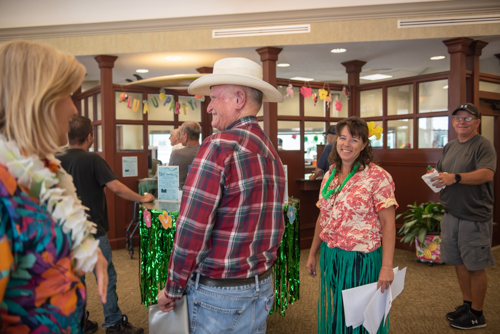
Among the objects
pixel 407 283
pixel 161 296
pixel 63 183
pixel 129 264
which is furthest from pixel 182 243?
pixel 129 264

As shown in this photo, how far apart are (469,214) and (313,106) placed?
2.63 metres

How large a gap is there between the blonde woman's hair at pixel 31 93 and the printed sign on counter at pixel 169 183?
6.58 ft

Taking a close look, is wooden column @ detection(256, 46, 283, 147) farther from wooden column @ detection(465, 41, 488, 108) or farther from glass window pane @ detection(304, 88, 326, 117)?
wooden column @ detection(465, 41, 488, 108)

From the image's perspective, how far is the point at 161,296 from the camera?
139cm

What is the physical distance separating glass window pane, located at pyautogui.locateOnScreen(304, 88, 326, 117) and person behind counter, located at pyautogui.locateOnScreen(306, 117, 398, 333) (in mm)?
2985

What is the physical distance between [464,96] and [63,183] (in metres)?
4.65

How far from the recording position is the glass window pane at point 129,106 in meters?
5.15

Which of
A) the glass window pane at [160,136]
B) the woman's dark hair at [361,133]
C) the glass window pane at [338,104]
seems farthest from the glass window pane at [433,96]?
the glass window pane at [160,136]

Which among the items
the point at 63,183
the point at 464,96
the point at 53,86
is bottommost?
the point at 63,183

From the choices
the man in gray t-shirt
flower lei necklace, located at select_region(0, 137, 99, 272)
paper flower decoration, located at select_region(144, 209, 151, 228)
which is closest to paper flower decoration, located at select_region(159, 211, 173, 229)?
paper flower decoration, located at select_region(144, 209, 151, 228)

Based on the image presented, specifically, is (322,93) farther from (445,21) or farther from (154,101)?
(154,101)

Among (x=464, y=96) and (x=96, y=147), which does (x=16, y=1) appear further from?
(x=464, y=96)

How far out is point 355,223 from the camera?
78.6 inches

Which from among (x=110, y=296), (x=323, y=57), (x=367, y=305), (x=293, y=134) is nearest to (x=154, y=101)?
(x=293, y=134)
